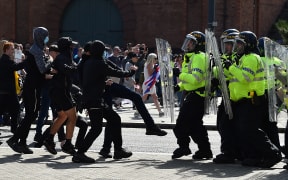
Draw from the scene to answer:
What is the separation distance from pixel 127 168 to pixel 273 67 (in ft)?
7.88

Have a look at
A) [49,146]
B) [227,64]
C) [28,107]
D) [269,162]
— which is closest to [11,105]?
[28,107]

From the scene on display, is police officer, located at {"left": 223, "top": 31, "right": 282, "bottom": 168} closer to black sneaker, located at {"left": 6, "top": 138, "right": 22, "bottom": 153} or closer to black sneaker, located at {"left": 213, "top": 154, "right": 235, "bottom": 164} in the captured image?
black sneaker, located at {"left": 213, "top": 154, "right": 235, "bottom": 164}

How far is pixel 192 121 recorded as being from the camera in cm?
1191

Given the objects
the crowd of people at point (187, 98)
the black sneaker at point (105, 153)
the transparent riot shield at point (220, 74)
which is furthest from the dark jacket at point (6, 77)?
the transparent riot shield at point (220, 74)

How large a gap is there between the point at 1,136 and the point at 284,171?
6.78 meters

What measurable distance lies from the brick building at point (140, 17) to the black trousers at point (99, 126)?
20185 mm

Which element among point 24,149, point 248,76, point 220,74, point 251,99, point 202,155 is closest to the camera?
point 248,76

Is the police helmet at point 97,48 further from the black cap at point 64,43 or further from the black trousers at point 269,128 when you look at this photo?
the black trousers at point 269,128

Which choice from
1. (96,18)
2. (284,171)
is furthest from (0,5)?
(284,171)

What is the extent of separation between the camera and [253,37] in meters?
11.4

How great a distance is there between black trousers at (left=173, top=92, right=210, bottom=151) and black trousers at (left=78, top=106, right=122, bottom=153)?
935 millimetres

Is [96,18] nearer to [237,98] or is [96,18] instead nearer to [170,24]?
[170,24]

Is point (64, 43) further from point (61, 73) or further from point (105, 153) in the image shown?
point (105, 153)

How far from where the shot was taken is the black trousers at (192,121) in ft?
38.8
